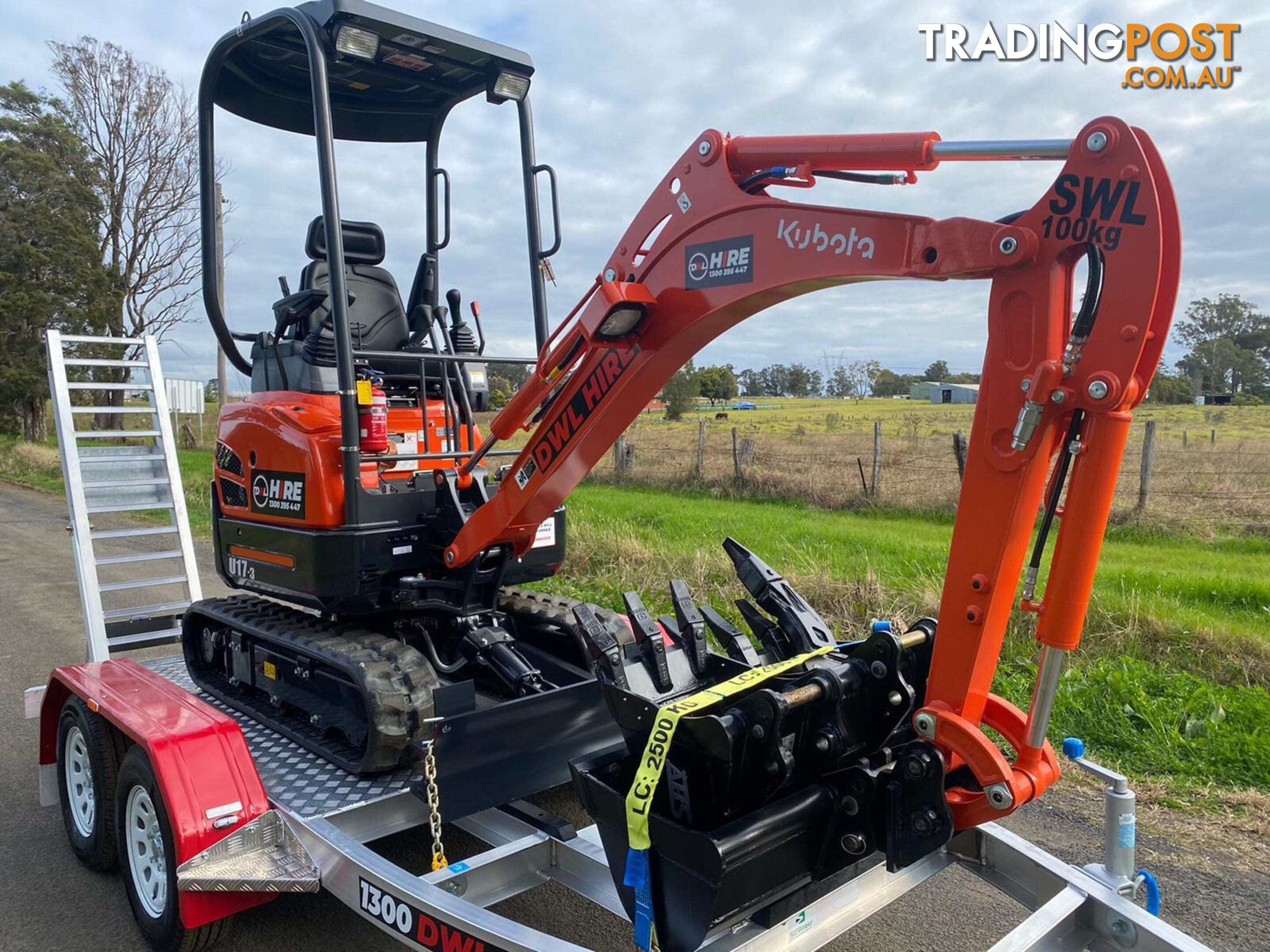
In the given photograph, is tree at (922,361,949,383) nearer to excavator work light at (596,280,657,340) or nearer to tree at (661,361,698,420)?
tree at (661,361,698,420)

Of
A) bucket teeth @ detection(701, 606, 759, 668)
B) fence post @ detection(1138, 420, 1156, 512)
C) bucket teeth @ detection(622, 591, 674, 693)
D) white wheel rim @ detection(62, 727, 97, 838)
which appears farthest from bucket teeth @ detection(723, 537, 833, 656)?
fence post @ detection(1138, 420, 1156, 512)

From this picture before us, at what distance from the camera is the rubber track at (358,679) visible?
3.79 meters

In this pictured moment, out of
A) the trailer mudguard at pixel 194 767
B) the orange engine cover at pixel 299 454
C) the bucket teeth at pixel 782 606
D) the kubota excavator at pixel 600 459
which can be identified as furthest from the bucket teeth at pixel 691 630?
the trailer mudguard at pixel 194 767

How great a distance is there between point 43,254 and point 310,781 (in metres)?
32.4

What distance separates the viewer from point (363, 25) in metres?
4.16

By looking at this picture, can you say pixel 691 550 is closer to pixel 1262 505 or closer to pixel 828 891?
pixel 828 891

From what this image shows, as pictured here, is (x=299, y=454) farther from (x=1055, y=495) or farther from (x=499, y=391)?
(x=1055, y=495)

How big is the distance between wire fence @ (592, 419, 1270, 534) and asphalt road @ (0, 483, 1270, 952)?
7.74m

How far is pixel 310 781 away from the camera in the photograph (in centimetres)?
388

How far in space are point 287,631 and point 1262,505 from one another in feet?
39.4

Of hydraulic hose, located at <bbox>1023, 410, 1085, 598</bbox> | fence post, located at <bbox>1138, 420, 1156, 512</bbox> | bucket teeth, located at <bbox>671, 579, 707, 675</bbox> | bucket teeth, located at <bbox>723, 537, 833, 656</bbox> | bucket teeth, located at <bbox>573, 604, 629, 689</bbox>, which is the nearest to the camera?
hydraulic hose, located at <bbox>1023, 410, 1085, 598</bbox>

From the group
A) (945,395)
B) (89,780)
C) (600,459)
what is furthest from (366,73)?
(945,395)

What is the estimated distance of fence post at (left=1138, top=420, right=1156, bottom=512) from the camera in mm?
11734

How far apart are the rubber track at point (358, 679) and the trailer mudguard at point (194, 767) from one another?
464 millimetres
